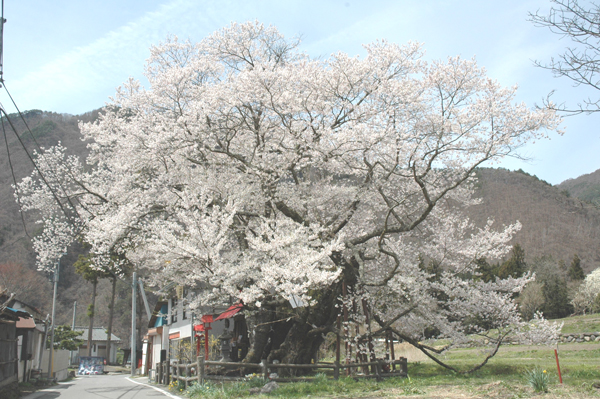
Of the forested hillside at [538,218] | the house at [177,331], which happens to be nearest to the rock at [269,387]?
the house at [177,331]

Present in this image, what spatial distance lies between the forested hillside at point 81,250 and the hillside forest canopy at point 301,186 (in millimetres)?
34214

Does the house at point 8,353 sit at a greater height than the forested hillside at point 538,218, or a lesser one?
lesser

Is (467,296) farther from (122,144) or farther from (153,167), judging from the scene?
(122,144)

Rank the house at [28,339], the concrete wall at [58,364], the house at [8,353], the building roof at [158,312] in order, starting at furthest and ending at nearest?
the building roof at [158,312]
the concrete wall at [58,364]
the house at [28,339]
the house at [8,353]

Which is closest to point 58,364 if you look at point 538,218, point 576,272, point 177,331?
point 177,331

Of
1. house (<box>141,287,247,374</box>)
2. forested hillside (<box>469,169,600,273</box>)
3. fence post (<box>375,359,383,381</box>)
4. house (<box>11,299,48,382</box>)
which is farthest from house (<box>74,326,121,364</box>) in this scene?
forested hillside (<box>469,169,600,273</box>)

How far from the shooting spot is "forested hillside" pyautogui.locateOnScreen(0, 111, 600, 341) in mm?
52625

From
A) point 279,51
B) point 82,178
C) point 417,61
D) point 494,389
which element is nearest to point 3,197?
point 82,178

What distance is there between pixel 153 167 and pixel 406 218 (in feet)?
29.5

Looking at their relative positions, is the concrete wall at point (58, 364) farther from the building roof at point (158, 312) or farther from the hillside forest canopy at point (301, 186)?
the hillside forest canopy at point (301, 186)

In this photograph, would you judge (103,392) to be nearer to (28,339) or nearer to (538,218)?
(28,339)

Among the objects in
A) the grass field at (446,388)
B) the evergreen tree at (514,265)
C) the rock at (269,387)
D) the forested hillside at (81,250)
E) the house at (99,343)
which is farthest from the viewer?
the house at (99,343)

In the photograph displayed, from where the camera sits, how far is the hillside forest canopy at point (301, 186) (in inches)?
471

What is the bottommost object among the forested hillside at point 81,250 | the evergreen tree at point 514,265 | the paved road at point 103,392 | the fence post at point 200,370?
the paved road at point 103,392
